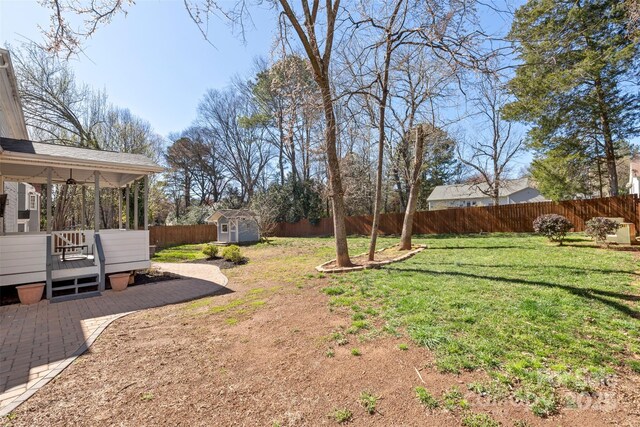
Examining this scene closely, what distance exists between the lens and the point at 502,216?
51.4ft

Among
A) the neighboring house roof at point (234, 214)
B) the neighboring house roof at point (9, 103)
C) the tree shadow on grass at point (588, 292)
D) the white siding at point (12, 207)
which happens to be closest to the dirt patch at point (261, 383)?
the tree shadow on grass at point (588, 292)

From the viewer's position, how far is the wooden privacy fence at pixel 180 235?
1923cm

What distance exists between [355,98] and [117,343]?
834 cm

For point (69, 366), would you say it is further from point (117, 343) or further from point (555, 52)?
point (555, 52)

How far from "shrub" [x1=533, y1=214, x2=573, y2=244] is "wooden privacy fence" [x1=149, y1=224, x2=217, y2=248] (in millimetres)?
19854

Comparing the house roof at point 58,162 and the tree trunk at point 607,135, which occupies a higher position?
the tree trunk at point 607,135

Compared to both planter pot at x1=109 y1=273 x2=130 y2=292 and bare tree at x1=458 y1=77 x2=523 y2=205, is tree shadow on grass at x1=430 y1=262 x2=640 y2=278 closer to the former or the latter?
planter pot at x1=109 y1=273 x2=130 y2=292

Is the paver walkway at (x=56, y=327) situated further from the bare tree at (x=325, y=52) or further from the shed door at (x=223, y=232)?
the shed door at (x=223, y=232)

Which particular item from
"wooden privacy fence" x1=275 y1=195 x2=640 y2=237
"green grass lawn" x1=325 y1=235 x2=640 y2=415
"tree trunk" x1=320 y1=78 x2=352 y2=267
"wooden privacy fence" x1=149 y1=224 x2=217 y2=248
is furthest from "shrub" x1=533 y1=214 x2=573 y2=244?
"wooden privacy fence" x1=149 y1=224 x2=217 y2=248

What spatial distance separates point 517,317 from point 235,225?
18.1 metres

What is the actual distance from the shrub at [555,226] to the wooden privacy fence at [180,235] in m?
19.9

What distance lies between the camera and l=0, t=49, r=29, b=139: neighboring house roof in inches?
277

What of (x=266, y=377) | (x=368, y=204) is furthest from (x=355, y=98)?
(x=368, y=204)

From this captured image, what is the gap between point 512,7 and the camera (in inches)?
184
